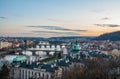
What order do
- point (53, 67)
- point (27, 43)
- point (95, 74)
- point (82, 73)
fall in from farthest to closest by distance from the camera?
point (27, 43) → point (53, 67) → point (82, 73) → point (95, 74)

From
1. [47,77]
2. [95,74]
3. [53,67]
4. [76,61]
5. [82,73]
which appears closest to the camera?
[95,74]

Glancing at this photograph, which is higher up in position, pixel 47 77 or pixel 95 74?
pixel 95 74

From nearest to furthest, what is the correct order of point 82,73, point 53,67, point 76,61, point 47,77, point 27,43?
point 82,73 < point 47,77 < point 53,67 < point 76,61 < point 27,43

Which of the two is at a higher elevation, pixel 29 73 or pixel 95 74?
pixel 95 74


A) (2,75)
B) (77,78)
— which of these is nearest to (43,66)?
(2,75)

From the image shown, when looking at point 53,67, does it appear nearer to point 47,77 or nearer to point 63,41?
point 47,77

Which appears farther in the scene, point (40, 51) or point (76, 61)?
point (40, 51)

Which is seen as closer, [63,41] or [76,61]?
[76,61]

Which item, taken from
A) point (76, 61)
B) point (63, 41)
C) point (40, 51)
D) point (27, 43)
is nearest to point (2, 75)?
point (76, 61)

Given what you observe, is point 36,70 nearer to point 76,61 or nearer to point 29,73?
point 29,73
